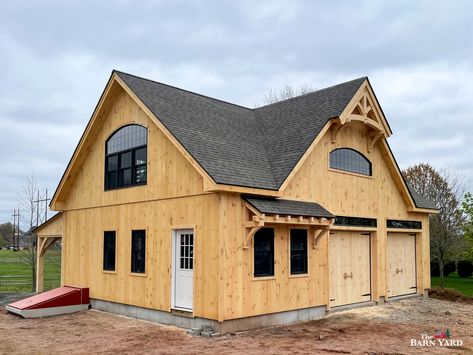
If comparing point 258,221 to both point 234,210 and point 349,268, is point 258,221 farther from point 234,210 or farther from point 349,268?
point 349,268

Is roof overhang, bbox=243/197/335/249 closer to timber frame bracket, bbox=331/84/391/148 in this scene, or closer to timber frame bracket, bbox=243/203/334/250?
timber frame bracket, bbox=243/203/334/250

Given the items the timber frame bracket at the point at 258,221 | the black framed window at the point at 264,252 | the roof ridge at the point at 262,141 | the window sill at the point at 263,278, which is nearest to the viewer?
the timber frame bracket at the point at 258,221

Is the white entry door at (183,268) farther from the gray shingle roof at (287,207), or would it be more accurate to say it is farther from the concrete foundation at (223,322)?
the gray shingle roof at (287,207)

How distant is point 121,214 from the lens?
1535cm

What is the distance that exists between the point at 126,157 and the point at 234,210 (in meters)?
5.18

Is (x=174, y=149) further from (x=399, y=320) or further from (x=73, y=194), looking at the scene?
(x=399, y=320)

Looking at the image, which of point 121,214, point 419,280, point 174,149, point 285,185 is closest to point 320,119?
point 285,185

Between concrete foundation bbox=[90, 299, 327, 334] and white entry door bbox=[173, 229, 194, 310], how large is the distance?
0.40 metres

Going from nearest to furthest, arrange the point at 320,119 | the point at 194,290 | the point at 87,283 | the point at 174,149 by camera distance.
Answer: the point at 194,290 → the point at 174,149 → the point at 320,119 → the point at 87,283

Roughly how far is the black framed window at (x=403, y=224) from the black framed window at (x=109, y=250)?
9600 millimetres

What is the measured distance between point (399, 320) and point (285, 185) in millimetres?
5346

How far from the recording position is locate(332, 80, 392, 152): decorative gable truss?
14988 mm

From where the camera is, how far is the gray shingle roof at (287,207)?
11.9 m

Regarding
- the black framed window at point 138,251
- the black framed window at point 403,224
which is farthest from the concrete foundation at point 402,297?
the black framed window at point 138,251
